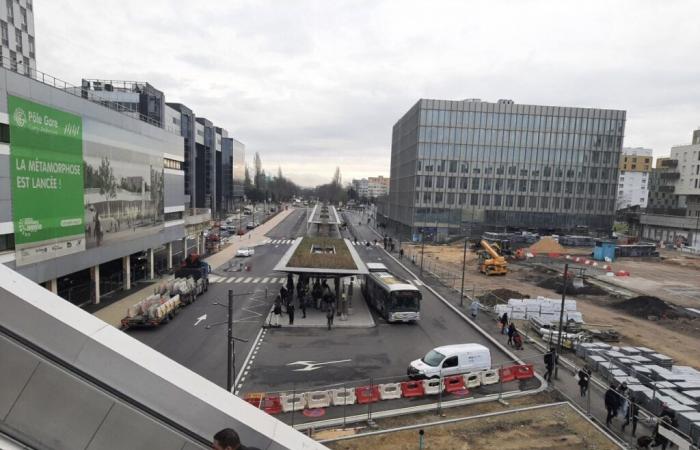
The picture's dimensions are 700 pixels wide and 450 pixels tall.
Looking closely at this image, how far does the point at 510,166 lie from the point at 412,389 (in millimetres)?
73664

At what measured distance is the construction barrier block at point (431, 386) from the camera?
17125mm

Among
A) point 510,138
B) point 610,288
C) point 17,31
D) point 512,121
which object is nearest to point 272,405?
point 610,288

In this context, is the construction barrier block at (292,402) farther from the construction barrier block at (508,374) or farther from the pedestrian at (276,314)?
the pedestrian at (276,314)

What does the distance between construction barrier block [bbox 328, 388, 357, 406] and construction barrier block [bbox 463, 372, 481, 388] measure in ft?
16.5

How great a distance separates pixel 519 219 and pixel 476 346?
7051cm

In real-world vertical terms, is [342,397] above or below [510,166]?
below

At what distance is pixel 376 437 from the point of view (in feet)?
45.5

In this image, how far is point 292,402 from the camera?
1552 cm

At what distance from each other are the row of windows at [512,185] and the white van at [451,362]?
64.3 m

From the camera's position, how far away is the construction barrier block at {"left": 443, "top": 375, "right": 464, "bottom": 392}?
1759 centimetres

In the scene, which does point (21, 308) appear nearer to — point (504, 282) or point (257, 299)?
point (257, 299)

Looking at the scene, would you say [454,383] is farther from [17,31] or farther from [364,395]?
[17,31]

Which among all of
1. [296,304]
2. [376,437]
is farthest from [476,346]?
[296,304]

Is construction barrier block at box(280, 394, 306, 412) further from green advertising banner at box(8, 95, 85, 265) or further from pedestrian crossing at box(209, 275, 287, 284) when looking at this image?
pedestrian crossing at box(209, 275, 287, 284)
